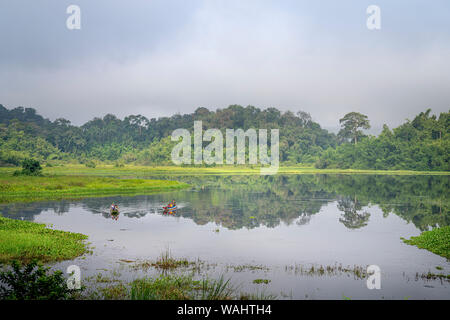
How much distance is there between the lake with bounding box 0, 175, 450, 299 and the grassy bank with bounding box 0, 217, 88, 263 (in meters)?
0.89

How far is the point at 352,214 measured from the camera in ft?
108

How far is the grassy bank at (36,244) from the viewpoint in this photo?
16.3m

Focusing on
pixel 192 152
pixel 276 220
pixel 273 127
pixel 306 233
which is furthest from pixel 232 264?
pixel 273 127

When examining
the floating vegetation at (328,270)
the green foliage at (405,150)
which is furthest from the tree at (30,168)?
the green foliage at (405,150)

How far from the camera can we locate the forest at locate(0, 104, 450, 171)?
110 m

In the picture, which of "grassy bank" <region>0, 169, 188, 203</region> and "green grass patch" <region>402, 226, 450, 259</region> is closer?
"green grass patch" <region>402, 226, 450, 259</region>

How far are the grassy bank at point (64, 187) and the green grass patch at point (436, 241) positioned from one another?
30990 millimetres

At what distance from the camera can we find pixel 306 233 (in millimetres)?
24453

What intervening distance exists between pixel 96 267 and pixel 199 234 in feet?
28.4

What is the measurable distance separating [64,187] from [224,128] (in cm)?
10838

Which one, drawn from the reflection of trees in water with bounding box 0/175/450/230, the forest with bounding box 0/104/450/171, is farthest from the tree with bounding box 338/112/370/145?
the reflection of trees in water with bounding box 0/175/450/230

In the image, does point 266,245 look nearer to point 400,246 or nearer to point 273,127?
point 400,246

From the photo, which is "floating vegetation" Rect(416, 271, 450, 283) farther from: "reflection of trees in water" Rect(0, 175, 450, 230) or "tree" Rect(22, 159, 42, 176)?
"tree" Rect(22, 159, 42, 176)

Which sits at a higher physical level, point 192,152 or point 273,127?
point 273,127
